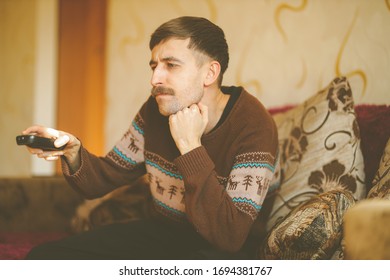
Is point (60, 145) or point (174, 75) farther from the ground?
point (174, 75)

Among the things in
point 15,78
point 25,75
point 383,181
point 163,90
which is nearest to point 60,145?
point 163,90

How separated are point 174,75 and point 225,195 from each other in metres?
0.32

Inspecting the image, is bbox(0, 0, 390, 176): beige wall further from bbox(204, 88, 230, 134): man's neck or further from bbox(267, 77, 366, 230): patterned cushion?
bbox(204, 88, 230, 134): man's neck

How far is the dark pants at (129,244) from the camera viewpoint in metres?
0.99


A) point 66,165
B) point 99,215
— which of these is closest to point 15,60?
point 99,215

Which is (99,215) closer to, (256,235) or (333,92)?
(256,235)

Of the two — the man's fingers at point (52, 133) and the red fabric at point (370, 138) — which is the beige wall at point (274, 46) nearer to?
the red fabric at point (370, 138)

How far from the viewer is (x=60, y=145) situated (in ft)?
3.19

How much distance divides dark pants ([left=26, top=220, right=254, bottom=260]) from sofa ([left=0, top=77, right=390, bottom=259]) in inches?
4.7

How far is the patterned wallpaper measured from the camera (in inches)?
46.2

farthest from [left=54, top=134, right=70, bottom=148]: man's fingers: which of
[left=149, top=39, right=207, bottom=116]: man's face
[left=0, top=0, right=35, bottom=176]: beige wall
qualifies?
[left=0, top=0, right=35, bottom=176]: beige wall

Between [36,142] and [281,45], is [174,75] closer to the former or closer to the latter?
[36,142]

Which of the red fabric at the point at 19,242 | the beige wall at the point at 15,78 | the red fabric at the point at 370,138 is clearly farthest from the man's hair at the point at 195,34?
the beige wall at the point at 15,78

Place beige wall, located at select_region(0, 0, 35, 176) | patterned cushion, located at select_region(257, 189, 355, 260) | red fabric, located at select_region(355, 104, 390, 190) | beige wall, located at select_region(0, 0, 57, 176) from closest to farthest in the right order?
patterned cushion, located at select_region(257, 189, 355, 260) → red fabric, located at select_region(355, 104, 390, 190) → beige wall, located at select_region(0, 0, 57, 176) → beige wall, located at select_region(0, 0, 35, 176)
